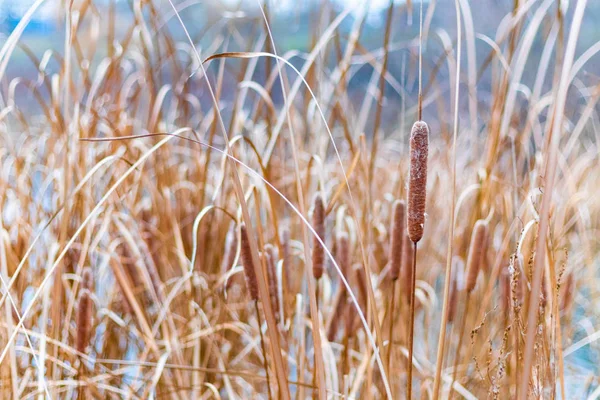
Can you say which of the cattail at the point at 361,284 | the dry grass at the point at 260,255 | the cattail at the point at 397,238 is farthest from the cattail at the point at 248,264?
the cattail at the point at 361,284

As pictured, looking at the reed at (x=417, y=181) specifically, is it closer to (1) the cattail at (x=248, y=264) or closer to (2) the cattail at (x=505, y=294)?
(1) the cattail at (x=248, y=264)

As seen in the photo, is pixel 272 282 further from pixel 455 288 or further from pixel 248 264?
pixel 455 288

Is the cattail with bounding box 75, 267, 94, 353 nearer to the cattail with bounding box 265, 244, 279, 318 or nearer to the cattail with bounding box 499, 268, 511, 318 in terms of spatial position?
the cattail with bounding box 265, 244, 279, 318

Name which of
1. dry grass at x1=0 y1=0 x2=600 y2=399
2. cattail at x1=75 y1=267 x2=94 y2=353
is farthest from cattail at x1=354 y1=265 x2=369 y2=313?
cattail at x1=75 y1=267 x2=94 y2=353

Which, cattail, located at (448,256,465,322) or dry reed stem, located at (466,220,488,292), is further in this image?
cattail, located at (448,256,465,322)

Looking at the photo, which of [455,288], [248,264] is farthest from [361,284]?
[248,264]
